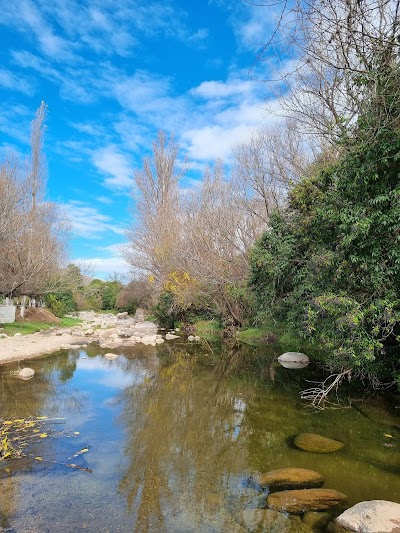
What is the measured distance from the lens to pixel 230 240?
785 inches

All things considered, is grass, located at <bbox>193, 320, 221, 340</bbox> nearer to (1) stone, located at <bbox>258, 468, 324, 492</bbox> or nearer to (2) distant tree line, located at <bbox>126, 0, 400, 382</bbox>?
(2) distant tree line, located at <bbox>126, 0, 400, 382</bbox>

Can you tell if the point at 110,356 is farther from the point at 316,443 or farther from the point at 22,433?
the point at 316,443

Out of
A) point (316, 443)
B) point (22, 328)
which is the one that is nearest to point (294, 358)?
point (316, 443)

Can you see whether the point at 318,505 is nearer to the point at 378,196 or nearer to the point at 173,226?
the point at 378,196

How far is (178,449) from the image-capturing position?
629 centimetres

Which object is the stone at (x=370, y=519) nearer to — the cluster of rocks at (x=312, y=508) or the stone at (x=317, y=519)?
the cluster of rocks at (x=312, y=508)

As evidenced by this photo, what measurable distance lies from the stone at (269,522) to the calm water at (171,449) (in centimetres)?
2

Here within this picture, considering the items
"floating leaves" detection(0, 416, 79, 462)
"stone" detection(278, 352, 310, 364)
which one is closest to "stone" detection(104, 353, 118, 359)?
"stone" detection(278, 352, 310, 364)

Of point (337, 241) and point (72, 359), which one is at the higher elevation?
point (337, 241)

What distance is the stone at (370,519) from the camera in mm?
3879

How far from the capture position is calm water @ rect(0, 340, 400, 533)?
4.36m

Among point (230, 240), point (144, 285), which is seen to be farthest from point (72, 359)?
point (144, 285)

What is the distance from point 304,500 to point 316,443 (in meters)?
2.07

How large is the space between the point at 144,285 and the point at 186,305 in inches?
503
